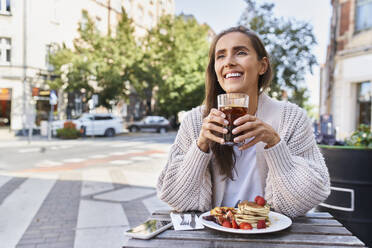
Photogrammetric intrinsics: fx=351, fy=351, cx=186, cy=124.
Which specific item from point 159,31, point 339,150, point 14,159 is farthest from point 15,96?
point 339,150

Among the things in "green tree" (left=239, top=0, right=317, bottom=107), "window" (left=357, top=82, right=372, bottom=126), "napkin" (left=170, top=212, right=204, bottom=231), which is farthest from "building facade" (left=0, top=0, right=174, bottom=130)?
"napkin" (left=170, top=212, right=204, bottom=231)

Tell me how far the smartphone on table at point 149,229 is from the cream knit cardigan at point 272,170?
302 mm

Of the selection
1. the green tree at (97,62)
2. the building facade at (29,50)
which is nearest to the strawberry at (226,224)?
the building facade at (29,50)

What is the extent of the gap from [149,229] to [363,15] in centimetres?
1496

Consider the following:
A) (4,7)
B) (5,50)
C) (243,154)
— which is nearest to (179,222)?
(243,154)

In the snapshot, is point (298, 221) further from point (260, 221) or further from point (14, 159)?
point (14, 159)

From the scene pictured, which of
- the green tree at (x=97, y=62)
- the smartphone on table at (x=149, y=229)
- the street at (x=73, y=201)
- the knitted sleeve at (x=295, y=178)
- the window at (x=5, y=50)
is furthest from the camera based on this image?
the green tree at (x=97, y=62)

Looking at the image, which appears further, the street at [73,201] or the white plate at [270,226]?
the street at [73,201]

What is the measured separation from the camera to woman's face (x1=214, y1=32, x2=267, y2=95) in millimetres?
1971

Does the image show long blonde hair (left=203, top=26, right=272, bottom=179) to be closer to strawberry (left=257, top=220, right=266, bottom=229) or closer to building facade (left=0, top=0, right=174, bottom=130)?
strawberry (left=257, top=220, right=266, bottom=229)

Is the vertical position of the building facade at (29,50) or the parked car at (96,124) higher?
the building facade at (29,50)

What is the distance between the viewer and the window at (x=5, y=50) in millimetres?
22550

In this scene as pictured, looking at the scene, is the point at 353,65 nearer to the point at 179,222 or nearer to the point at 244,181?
the point at 244,181

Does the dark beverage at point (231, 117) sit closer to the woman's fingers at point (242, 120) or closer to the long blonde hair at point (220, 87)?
the woman's fingers at point (242, 120)
